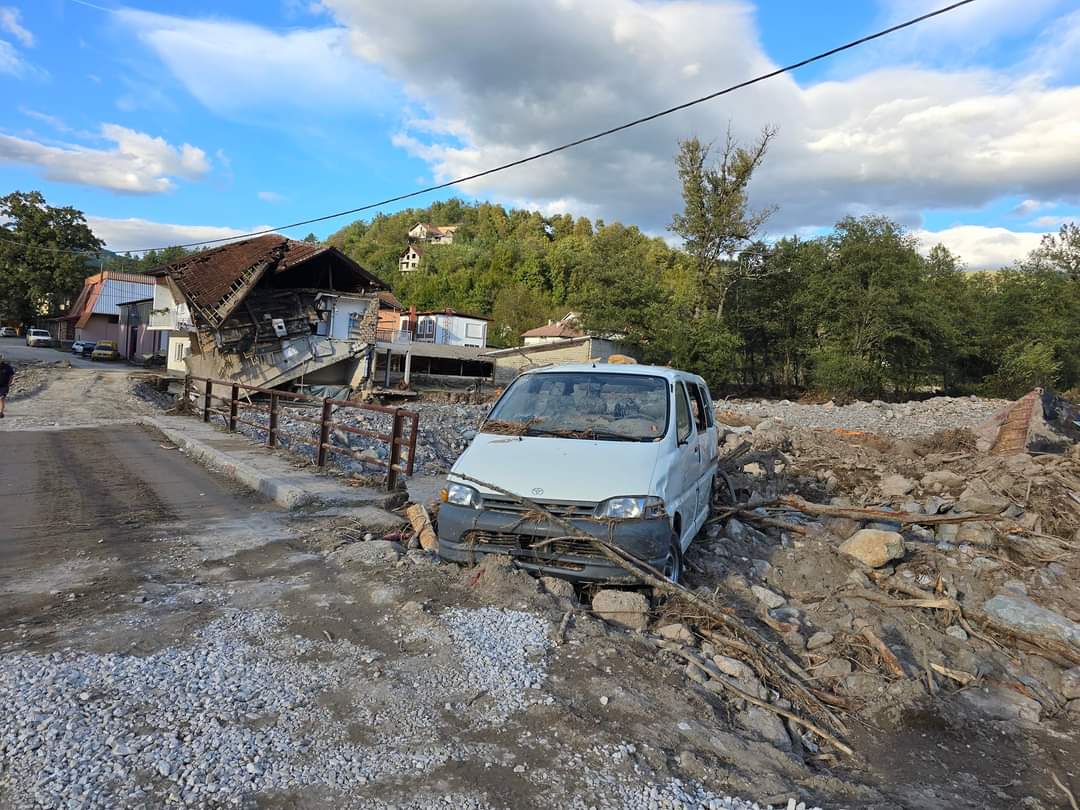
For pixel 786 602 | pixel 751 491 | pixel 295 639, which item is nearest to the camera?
pixel 295 639

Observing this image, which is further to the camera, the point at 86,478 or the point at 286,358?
the point at 286,358

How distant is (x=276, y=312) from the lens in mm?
32500

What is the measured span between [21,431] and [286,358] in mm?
18818

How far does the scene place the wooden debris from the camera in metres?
6.16

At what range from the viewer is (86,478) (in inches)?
366

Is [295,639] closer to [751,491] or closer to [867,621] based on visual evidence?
[867,621]

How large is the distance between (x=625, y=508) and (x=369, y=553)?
244 cm

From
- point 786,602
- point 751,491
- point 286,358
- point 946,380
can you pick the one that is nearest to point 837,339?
point 946,380

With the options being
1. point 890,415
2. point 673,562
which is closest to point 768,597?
point 673,562

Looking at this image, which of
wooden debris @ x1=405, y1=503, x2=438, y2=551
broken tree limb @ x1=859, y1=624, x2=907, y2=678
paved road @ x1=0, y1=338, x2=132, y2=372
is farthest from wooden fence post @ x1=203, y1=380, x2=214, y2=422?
paved road @ x1=0, y1=338, x2=132, y2=372

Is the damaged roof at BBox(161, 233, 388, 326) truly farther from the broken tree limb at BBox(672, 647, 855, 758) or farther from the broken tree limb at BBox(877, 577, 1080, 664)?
the broken tree limb at BBox(672, 647, 855, 758)

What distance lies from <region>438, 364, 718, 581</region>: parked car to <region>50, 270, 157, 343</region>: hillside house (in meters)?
61.8

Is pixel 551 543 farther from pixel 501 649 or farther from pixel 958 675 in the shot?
pixel 958 675

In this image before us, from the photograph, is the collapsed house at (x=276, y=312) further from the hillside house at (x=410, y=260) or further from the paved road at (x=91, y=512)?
the hillside house at (x=410, y=260)
